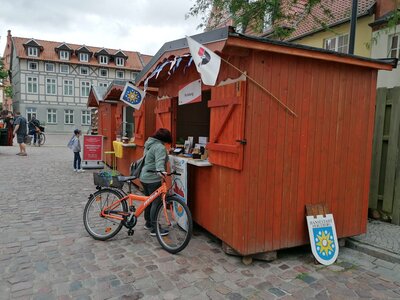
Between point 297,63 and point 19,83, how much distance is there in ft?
129

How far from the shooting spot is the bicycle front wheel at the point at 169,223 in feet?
13.5

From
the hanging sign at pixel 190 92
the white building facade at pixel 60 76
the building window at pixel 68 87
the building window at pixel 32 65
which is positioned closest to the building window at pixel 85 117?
the white building facade at pixel 60 76

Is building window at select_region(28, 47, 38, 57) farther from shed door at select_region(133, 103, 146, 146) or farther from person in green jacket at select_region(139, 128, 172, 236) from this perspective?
person in green jacket at select_region(139, 128, 172, 236)

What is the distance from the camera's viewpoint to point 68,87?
37.4 m

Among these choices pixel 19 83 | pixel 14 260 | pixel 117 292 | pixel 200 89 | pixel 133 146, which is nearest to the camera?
pixel 117 292

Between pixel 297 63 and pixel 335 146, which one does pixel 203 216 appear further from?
pixel 297 63

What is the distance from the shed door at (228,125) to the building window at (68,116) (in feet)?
121

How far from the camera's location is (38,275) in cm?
341

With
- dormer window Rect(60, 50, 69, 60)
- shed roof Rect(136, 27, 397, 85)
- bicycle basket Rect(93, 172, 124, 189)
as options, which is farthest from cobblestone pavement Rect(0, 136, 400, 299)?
dormer window Rect(60, 50, 69, 60)

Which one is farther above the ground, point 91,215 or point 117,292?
point 91,215

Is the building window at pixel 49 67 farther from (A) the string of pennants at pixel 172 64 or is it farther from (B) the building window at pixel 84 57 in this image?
(A) the string of pennants at pixel 172 64

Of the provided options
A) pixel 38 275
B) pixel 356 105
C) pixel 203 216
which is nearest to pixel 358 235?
pixel 356 105

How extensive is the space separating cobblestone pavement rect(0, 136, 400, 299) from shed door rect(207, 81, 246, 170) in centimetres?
123

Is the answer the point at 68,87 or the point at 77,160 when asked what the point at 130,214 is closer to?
the point at 77,160
